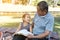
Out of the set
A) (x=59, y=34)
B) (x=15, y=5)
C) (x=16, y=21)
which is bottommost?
(x=59, y=34)

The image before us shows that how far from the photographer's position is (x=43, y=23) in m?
3.62

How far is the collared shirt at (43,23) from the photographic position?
3.56m

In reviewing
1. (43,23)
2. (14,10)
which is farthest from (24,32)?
(14,10)

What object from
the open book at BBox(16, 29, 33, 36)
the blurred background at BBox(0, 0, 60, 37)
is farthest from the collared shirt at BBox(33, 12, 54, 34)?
the blurred background at BBox(0, 0, 60, 37)

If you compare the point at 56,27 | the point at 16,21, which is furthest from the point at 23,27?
the point at 56,27

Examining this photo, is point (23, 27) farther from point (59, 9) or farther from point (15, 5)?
point (59, 9)

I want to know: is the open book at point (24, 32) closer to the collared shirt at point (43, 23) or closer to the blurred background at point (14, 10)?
the collared shirt at point (43, 23)

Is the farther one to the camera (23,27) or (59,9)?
(59,9)

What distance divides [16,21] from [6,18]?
21 cm

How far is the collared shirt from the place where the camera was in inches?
140

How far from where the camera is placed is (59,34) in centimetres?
452

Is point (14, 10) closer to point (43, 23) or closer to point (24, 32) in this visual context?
point (24, 32)

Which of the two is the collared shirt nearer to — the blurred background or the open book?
the open book

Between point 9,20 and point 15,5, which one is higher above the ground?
point 15,5
